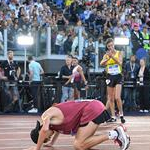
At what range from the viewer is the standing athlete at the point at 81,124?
8258 mm

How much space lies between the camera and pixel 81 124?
8422 millimetres

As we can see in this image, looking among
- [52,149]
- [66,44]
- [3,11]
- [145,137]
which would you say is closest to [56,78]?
[66,44]

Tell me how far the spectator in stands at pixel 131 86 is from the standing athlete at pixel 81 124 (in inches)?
354

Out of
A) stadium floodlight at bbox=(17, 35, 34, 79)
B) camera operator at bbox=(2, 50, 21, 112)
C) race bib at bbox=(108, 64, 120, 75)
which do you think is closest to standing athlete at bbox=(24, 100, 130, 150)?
race bib at bbox=(108, 64, 120, 75)

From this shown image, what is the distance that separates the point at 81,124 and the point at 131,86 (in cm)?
922

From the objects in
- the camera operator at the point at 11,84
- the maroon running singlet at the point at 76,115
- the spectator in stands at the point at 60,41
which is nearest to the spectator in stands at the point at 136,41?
the spectator in stands at the point at 60,41

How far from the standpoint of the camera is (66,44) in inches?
802

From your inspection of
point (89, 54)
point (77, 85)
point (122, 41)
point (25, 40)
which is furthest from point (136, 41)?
point (77, 85)

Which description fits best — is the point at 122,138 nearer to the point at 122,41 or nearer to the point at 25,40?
the point at 25,40

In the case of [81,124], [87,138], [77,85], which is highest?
[81,124]

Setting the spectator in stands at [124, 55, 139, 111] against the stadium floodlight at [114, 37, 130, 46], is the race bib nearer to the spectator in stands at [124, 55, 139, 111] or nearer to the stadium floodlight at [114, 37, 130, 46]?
the spectator in stands at [124, 55, 139, 111]

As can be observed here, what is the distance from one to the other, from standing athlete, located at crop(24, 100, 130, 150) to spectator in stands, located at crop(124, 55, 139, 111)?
899 cm

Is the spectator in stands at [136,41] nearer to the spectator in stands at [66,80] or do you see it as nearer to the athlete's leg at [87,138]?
the spectator in stands at [66,80]

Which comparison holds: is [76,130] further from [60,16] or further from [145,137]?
[60,16]
